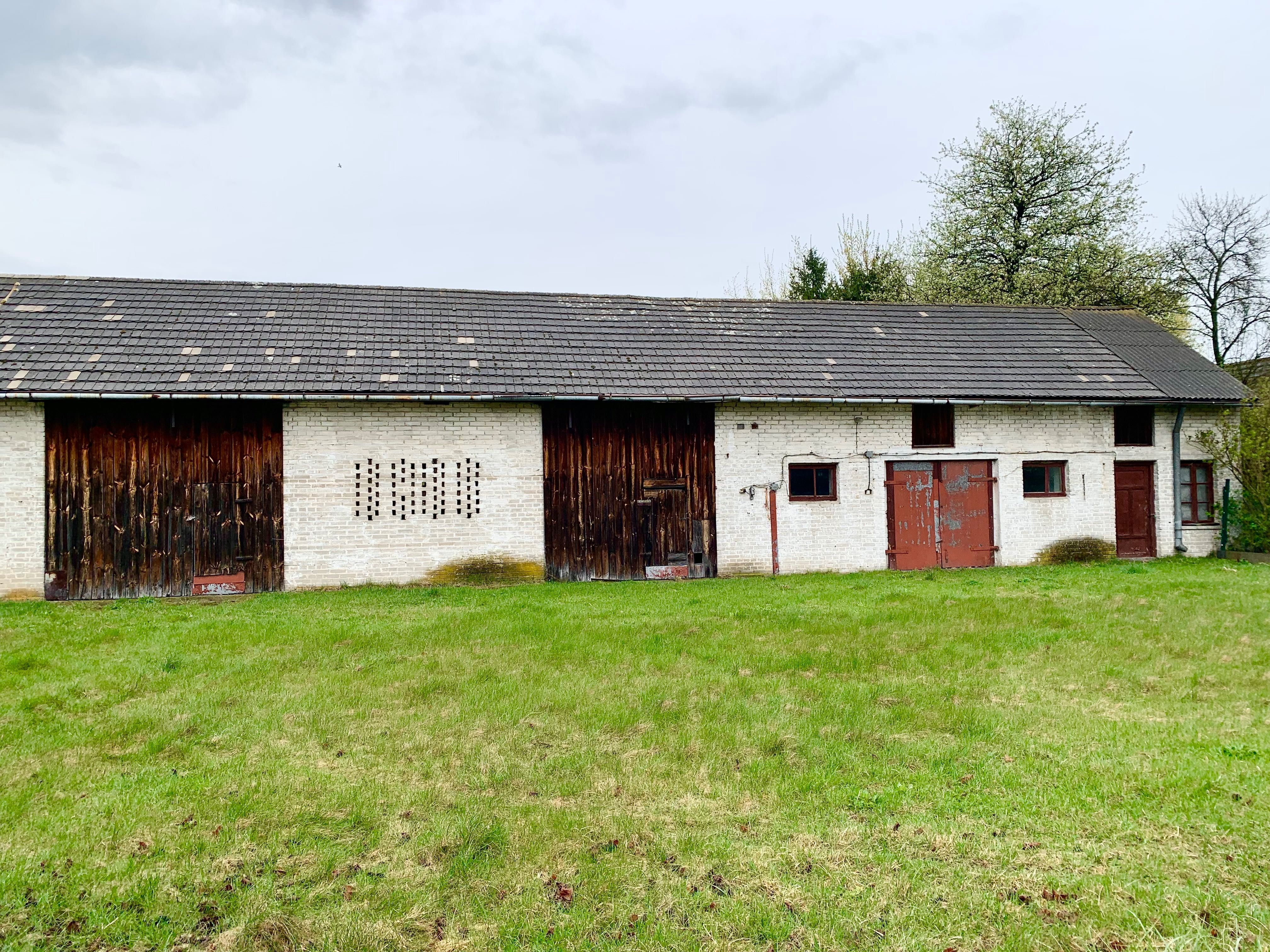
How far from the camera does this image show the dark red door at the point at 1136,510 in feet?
55.8

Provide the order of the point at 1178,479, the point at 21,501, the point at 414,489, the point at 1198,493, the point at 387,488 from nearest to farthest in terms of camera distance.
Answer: the point at 21,501 < the point at 387,488 < the point at 414,489 < the point at 1178,479 < the point at 1198,493

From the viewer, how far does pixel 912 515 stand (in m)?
15.9

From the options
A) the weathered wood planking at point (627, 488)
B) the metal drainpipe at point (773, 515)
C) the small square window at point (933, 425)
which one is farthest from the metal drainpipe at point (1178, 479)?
the weathered wood planking at point (627, 488)

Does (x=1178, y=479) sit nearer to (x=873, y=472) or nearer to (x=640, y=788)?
(x=873, y=472)

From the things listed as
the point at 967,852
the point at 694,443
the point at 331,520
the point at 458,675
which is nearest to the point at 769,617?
the point at 458,675

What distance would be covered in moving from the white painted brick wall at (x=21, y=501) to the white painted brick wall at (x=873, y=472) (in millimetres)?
10665

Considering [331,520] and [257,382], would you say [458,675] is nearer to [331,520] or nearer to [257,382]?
[331,520]

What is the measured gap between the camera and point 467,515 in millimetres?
14391

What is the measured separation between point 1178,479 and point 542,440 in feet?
41.0

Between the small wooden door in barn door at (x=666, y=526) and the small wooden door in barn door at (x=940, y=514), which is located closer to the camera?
the small wooden door in barn door at (x=666, y=526)

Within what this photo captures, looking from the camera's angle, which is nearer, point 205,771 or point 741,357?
point 205,771

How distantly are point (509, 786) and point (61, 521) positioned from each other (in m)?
11.4

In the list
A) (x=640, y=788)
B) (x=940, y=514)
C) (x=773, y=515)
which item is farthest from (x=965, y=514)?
(x=640, y=788)

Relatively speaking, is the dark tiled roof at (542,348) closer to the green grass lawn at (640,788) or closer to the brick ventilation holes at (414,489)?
the brick ventilation holes at (414,489)
